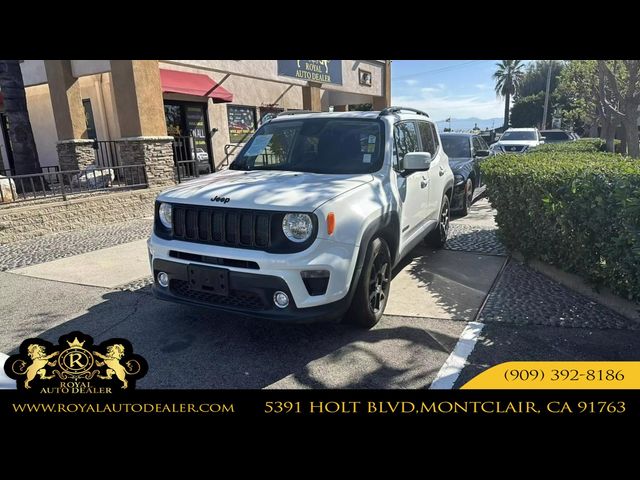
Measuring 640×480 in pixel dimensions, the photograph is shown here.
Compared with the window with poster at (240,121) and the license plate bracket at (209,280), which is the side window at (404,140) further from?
the window with poster at (240,121)

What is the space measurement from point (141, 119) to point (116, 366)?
7.63m

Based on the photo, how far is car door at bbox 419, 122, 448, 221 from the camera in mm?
5189

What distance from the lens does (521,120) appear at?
50125mm

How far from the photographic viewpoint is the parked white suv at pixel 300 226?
118 inches

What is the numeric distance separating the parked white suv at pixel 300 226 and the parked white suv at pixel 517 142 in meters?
13.7

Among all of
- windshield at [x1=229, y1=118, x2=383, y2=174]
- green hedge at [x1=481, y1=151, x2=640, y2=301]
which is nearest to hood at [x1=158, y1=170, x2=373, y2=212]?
windshield at [x1=229, y1=118, x2=383, y2=174]

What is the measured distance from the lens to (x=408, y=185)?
4.38m

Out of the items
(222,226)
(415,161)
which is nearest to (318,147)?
(415,161)

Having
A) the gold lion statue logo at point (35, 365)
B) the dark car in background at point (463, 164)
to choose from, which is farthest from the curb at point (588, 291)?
the gold lion statue logo at point (35, 365)

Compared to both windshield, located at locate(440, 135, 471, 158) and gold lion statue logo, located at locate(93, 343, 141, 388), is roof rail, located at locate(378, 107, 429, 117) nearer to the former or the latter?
gold lion statue logo, located at locate(93, 343, 141, 388)

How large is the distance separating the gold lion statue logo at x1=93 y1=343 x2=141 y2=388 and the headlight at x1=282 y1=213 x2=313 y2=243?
1559mm
